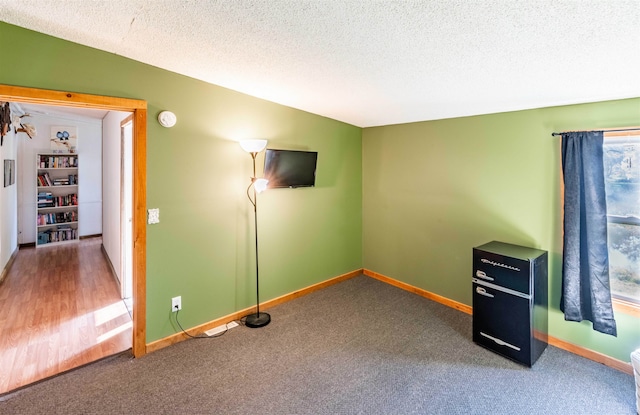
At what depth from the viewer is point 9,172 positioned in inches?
185

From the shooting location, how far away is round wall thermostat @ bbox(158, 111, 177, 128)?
262 centimetres

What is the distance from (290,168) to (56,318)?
2.91m

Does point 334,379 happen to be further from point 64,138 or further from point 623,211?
point 64,138

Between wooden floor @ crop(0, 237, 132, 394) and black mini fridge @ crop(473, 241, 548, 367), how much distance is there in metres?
3.16

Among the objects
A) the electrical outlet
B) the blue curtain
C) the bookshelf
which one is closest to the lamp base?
the electrical outlet

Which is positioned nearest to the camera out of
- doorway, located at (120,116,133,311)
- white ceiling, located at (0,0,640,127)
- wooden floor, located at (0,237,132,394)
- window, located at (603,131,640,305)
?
white ceiling, located at (0,0,640,127)

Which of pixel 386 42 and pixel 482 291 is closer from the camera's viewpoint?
pixel 386 42

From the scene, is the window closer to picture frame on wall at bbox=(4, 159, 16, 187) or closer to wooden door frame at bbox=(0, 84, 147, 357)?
wooden door frame at bbox=(0, 84, 147, 357)

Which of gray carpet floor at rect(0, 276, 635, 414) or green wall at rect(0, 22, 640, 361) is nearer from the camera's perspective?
gray carpet floor at rect(0, 276, 635, 414)

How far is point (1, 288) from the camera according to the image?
3879mm

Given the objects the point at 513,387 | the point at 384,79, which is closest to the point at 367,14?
the point at 384,79

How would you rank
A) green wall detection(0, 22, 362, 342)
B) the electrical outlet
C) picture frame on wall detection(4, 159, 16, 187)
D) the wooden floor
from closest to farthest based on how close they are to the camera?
green wall detection(0, 22, 362, 342), the wooden floor, the electrical outlet, picture frame on wall detection(4, 159, 16, 187)

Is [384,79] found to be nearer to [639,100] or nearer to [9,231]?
[639,100]

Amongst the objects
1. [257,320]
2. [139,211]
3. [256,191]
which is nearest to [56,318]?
[139,211]
